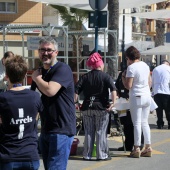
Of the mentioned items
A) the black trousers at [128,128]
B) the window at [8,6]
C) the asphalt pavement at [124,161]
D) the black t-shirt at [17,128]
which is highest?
the window at [8,6]

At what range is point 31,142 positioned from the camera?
193 inches

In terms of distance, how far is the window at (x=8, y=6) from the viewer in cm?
3444

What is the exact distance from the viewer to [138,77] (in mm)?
9391

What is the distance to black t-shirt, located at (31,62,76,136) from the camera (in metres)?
5.68

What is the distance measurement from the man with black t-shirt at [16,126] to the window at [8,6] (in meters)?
30.1

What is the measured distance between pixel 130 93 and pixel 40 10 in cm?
2613

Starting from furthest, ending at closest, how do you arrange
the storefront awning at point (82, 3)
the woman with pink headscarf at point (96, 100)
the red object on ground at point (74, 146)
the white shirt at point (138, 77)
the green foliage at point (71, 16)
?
the green foliage at point (71, 16), the storefront awning at point (82, 3), the red object on ground at point (74, 146), the white shirt at point (138, 77), the woman with pink headscarf at point (96, 100)

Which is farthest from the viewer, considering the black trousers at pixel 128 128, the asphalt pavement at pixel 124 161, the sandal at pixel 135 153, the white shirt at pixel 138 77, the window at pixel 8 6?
the window at pixel 8 6

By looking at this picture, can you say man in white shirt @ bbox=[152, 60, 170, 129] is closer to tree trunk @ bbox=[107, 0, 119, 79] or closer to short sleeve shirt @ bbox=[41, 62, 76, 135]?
tree trunk @ bbox=[107, 0, 119, 79]

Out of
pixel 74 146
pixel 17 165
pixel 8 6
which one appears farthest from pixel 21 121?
pixel 8 6

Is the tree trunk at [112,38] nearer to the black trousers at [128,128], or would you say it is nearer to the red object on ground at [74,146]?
the black trousers at [128,128]

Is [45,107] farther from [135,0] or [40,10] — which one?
[40,10]

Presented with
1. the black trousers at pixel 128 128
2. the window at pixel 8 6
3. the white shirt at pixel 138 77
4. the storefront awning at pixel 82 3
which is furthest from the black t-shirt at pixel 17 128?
the window at pixel 8 6

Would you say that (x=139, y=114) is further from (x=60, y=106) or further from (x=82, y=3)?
(x=82, y=3)
